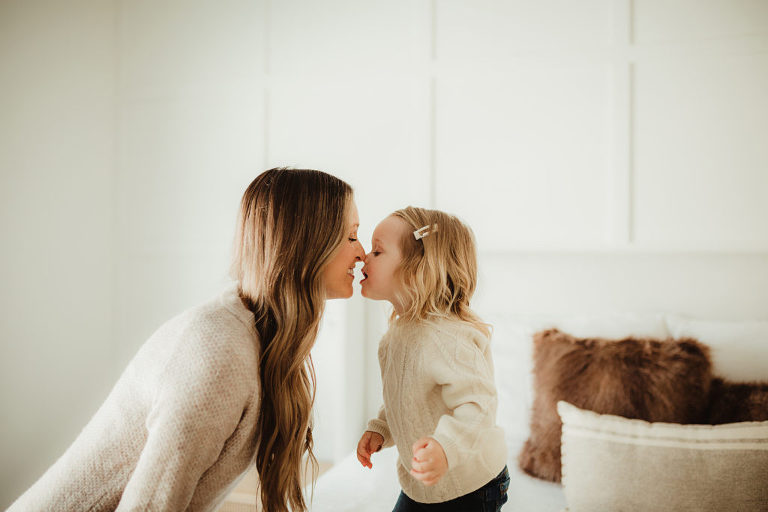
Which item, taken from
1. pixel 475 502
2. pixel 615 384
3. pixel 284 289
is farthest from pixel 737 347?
pixel 284 289

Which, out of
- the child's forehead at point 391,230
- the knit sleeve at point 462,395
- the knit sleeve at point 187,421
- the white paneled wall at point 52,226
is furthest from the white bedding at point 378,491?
the white paneled wall at point 52,226

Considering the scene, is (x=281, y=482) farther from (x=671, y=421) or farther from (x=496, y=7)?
(x=496, y=7)

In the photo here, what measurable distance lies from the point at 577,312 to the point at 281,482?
1.29m

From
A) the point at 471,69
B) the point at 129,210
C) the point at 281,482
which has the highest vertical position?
the point at 471,69

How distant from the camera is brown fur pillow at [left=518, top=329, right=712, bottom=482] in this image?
1.36 meters

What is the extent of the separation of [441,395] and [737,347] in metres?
0.95

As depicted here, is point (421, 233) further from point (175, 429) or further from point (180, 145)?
point (180, 145)

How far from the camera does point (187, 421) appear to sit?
2.74 ft

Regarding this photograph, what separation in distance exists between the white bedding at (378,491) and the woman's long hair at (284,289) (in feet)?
1.02

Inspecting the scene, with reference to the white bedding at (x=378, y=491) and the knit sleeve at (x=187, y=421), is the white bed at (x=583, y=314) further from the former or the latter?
the knit sleeve at (x=187, y=421)

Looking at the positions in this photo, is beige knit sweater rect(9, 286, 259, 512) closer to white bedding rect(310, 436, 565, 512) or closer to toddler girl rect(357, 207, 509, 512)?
toddler girl rect(357, 207, 509, 512)

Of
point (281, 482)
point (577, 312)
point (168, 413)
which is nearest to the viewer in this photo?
point (168, 413)

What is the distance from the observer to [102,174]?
7.52ft

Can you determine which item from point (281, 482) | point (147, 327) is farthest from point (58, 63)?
point (281, 482)
